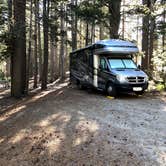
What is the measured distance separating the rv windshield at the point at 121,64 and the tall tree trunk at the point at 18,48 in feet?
15.1

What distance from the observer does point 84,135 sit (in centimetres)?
902

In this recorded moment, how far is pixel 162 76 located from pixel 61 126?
9.59m

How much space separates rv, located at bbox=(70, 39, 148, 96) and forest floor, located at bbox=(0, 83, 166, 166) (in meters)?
2.36

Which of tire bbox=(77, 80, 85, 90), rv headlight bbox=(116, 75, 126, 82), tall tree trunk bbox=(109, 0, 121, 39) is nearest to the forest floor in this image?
rv headlight bbox=(116, 75, 126, 82)

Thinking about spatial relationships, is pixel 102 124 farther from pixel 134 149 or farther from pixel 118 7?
pixel 118 7

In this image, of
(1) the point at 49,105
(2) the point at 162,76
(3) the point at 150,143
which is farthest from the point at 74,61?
(3) the point at 150,143

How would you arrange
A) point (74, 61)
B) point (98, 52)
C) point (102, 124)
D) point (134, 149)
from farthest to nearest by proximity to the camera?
1. point (74, 61)
2. point (98, 52)
3. point (102, 124)
4. point (134, 149)

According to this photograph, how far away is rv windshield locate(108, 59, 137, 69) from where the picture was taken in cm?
1680

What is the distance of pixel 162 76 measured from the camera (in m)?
18.2

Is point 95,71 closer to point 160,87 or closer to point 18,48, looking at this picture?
point 160,87

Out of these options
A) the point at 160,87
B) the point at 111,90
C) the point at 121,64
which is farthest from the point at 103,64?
the point at 160,87

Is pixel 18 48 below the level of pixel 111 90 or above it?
above

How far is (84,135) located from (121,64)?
8.47 metres

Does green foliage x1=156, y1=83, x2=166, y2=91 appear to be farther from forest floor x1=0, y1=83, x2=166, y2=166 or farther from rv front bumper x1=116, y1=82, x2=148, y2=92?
forest floor x1=0, y1=83, x2=166, y2=166
